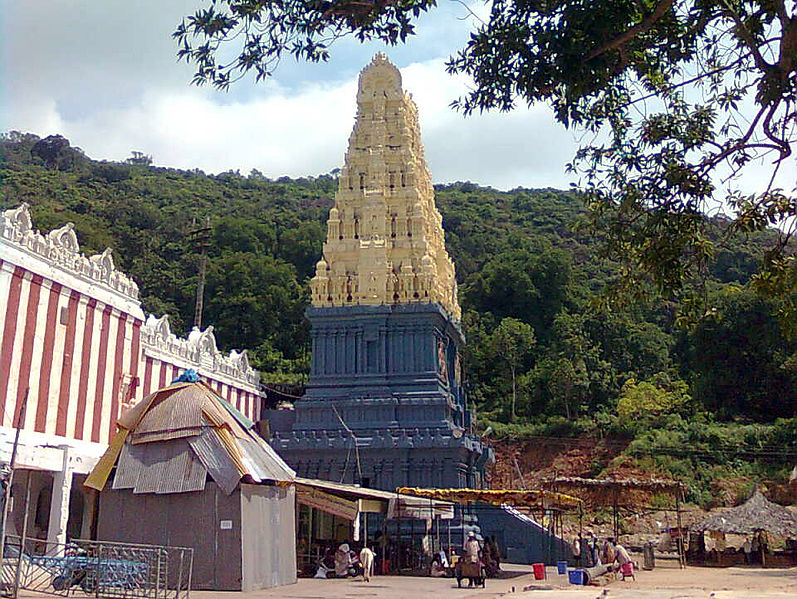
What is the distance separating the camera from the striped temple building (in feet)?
65.1

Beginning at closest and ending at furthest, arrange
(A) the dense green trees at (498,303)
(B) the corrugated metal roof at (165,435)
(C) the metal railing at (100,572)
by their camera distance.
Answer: (C) the metal railing at (100,572), (B) the corrugated metal roof at (165,435), (A) the dense green trees at (498,303)

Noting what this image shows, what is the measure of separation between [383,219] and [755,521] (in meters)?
17.1

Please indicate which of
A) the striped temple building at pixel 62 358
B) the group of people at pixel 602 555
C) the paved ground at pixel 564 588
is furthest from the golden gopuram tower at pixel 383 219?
the paved ground at pixel 564 588

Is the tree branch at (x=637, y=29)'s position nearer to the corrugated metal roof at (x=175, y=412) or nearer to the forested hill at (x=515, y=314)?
the corrugated metal roof at (x=175, y=412)

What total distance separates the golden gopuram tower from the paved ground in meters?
11.7

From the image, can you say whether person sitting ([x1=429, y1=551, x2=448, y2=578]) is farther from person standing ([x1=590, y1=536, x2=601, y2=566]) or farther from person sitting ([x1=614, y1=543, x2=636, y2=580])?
person sitting ([x1=614, y1=543, x2=636, y2=580])

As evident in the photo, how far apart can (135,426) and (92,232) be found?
4302cm

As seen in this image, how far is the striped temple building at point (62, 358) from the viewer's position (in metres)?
19.8

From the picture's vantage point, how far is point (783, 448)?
128ft

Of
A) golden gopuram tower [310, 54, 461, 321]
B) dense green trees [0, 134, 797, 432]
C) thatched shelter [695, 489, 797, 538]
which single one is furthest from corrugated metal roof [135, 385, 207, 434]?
dense green trees [0, 134, 797, 432]

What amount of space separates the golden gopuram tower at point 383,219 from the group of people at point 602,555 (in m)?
10.0

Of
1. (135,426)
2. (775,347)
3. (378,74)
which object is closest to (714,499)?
(775,347)

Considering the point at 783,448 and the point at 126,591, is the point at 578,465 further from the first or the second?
the point at 126,591

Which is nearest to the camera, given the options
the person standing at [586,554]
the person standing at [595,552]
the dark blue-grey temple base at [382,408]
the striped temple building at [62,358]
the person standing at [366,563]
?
the person standing at [366,563]
